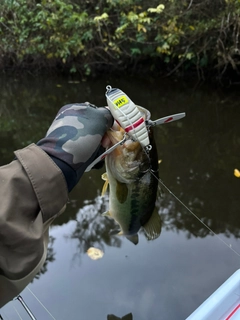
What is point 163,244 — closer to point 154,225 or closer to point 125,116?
point 154,225

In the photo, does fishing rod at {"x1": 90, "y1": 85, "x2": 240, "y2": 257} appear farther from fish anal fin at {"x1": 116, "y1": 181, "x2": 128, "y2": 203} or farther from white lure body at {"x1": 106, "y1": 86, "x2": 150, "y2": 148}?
fish anal fin at {"x1": 116, "y1": 181, "x2": 128, "y2": 203}

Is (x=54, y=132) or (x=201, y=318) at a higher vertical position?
(x=54, y=132)

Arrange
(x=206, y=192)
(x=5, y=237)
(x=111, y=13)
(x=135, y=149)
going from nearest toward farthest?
(x=5, y=237) → (x=135, y=149) → (x=206, y=192) → (x=111, y=13)

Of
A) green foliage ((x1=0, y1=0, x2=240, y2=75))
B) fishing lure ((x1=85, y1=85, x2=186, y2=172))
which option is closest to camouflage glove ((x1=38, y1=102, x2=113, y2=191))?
fishing lure ((x1=85, y1=85, x2=186, y2=172))

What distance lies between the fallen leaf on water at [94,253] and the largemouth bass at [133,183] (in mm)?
952

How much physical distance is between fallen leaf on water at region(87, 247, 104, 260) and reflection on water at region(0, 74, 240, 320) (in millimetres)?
33

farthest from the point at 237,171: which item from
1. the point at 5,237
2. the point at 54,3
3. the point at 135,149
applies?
the point at 54,3

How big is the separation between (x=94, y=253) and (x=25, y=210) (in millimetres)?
2056

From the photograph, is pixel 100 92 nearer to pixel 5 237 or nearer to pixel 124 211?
pixel 124 211

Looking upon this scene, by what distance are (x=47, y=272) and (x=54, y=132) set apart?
181cm

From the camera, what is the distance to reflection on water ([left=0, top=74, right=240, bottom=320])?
8.23ft

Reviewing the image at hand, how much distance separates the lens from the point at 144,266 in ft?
9.04

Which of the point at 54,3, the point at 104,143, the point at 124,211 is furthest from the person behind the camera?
the point at 54,3

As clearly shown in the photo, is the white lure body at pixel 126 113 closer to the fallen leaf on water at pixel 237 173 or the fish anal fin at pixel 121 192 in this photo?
the fish anal fin at pixel 121 192
